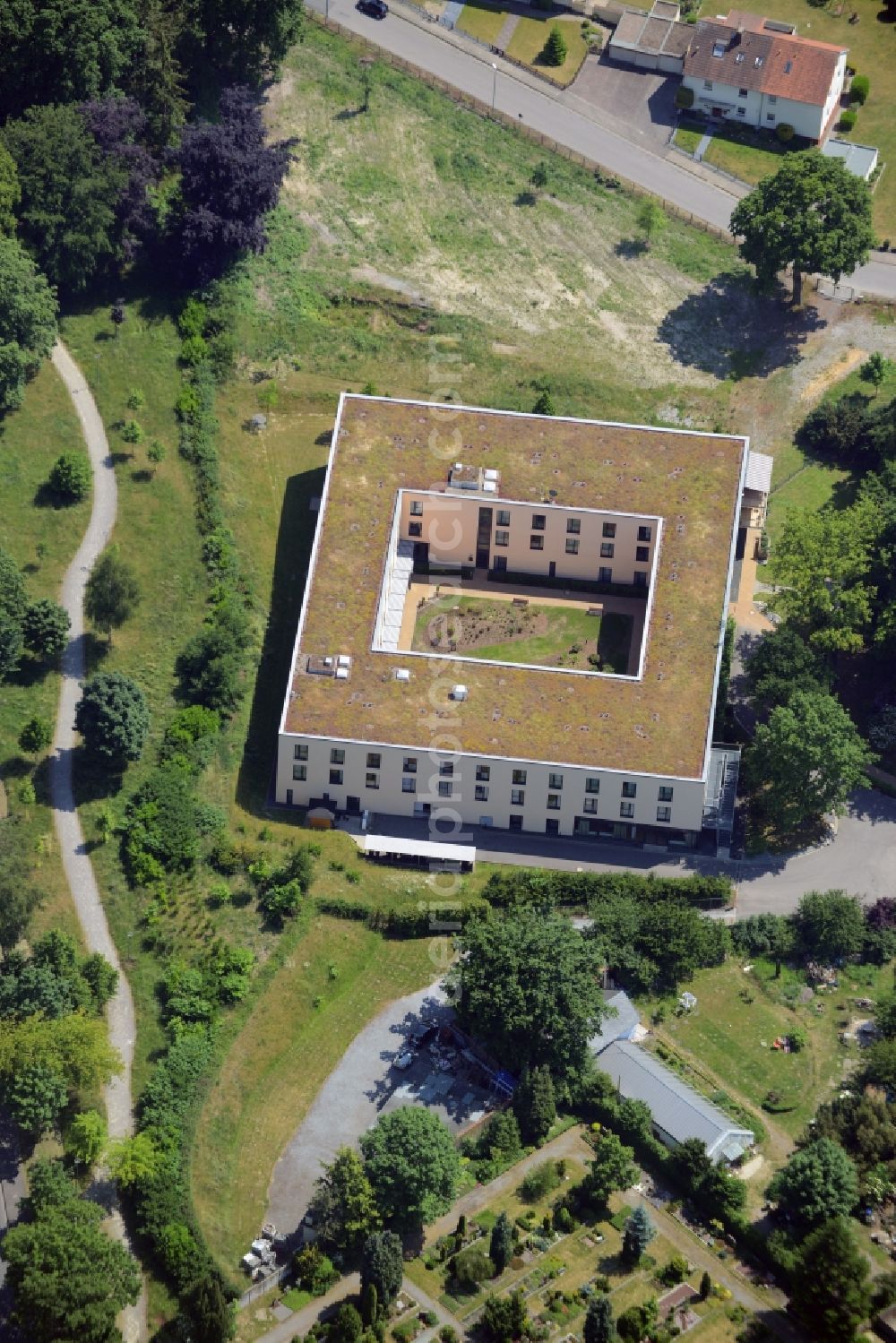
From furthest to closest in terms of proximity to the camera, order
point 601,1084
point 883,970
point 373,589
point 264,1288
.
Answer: point 373,589 → point 883,970 → point 601,1084 → point 264,1288

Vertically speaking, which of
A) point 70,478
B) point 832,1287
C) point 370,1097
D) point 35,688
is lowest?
point 370,1097

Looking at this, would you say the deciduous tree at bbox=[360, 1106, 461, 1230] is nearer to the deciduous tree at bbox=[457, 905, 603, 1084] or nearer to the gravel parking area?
the gravel parking area

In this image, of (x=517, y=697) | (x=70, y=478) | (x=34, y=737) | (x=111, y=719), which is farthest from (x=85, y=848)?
(x=517, y=697)

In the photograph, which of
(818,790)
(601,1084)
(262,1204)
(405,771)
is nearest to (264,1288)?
(262,1204)

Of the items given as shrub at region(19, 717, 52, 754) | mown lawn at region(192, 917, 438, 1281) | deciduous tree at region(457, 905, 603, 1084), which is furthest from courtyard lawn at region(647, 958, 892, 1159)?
shrub at region(19, 717, 52, 754)

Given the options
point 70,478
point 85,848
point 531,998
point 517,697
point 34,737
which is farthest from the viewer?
point 70,478

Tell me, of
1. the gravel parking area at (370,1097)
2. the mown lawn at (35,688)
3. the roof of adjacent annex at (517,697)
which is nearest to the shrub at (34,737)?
the mown lawn at (35,688)

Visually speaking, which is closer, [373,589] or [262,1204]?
[262,1204]

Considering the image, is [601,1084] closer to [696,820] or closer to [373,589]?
[696,820]

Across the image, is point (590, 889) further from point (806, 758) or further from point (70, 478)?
point (70, 478)
